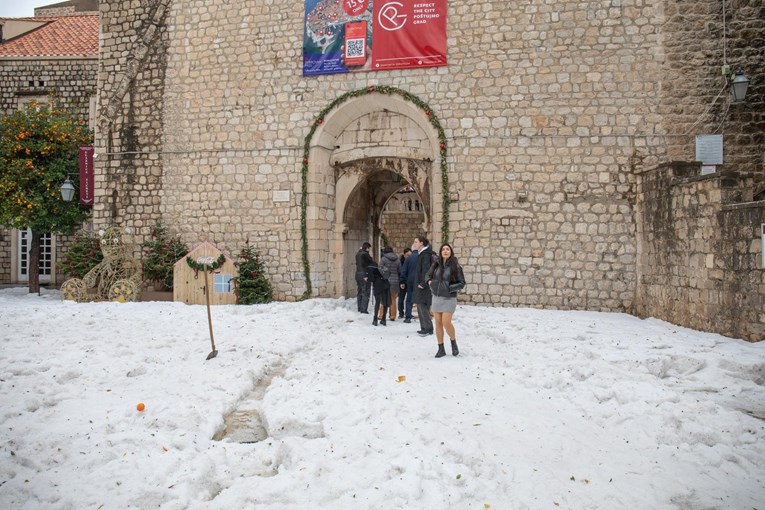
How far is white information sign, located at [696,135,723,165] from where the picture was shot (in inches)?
402

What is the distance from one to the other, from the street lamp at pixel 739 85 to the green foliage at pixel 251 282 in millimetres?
10038

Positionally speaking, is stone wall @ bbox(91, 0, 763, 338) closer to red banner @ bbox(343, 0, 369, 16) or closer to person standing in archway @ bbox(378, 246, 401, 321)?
red banner @ bbox(343, 0, 369, 16)

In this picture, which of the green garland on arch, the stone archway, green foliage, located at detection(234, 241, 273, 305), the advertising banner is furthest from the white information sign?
green foliage, located at detection(234, 241, 273, 305)

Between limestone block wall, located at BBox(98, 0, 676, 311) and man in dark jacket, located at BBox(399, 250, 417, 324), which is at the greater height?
limestone block wall, located at BBox(98, 0, 676, 311)

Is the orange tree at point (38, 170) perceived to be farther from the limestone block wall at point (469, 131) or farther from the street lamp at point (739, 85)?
the street lamp at point (739, 85)

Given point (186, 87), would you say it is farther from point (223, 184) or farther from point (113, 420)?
point (113, 420)

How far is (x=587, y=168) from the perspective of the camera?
35.1ft

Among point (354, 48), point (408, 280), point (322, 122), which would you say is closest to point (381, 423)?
point (408, 280)

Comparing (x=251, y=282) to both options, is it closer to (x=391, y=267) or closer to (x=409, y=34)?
(x=391, y=267)

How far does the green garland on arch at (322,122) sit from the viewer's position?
1134 centimetres

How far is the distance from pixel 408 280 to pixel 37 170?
11271mm

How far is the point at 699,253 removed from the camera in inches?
315

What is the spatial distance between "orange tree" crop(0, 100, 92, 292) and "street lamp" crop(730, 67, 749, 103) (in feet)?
52.7

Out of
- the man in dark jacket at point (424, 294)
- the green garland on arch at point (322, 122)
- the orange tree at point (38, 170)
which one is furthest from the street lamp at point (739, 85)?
the orange tree at point (38, 170)
